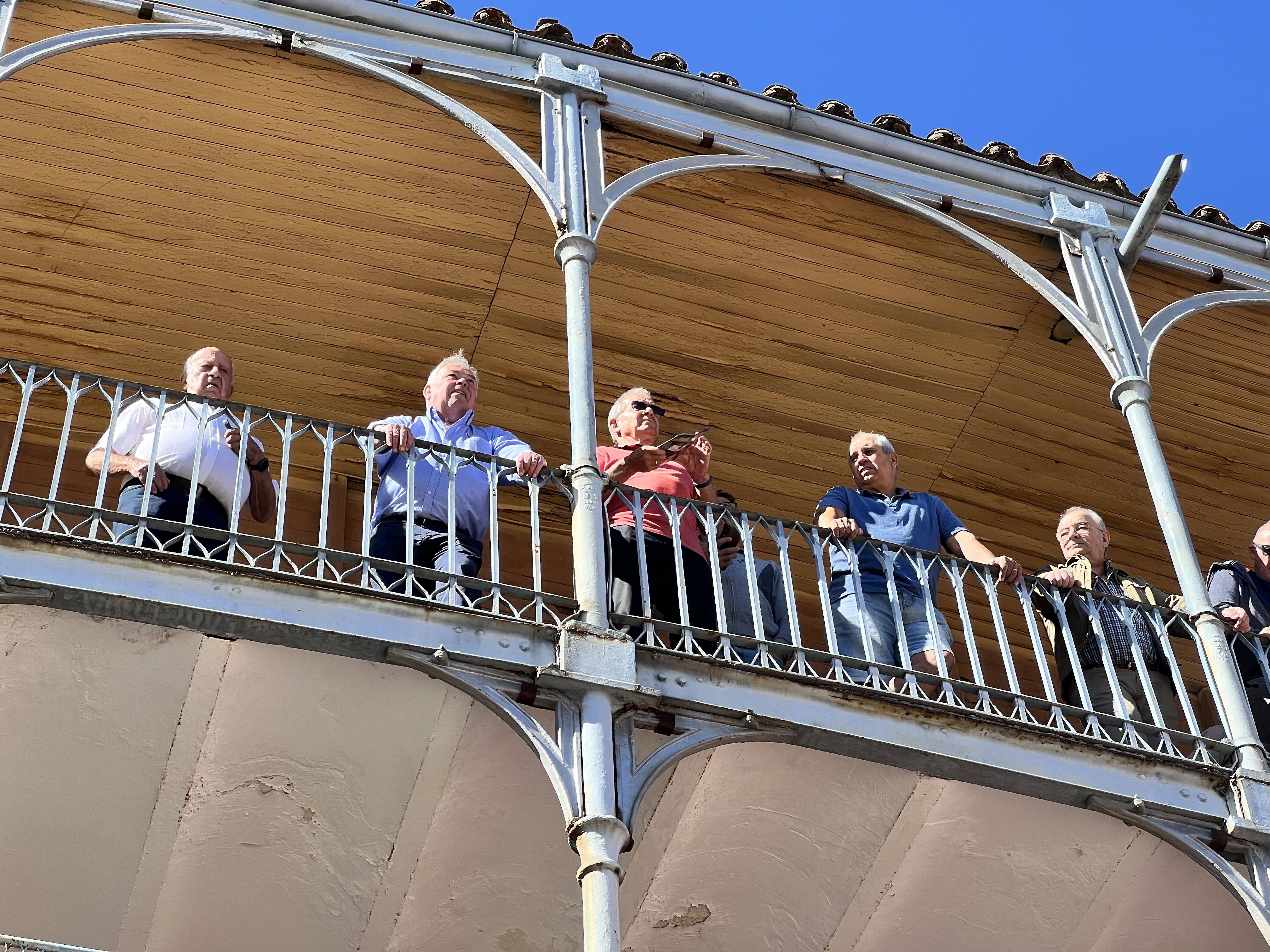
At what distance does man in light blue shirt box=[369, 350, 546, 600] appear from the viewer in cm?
691

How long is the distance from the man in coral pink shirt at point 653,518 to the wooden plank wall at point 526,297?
6.07 ft

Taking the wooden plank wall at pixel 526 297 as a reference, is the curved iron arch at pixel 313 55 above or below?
below

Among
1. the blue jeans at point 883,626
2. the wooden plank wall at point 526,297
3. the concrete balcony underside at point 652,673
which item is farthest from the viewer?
the wooden plank wall at point 526,297

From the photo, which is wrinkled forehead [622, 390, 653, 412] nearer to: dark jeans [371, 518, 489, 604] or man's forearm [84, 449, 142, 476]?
dark jeans [371, 518, 489, 604]

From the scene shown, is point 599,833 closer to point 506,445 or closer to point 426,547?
point 426,547

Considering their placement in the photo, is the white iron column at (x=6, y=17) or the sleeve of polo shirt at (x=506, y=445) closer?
the sleeve of polo shirt at (x=506, y=445)

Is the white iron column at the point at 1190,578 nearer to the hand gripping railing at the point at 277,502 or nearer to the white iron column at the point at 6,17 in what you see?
the hand gripping railing at the point at 277,502

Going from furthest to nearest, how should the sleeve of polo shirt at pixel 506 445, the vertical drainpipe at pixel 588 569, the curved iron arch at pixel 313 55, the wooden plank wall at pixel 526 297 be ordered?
the wooden plank wall at pixel 526 297 → the curved iron arch at pixel 313 55 → the sleeve of polo shirt at pixel 506 445 → the vertical drainpipe at pixel 588 569

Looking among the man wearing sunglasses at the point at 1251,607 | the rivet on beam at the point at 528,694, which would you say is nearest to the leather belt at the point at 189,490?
the rivet on beam at the point at 528,694

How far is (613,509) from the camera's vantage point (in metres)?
7.32

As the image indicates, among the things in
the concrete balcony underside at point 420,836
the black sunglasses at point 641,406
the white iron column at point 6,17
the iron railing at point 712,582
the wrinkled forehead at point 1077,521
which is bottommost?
the concrete balcony underside at point 420,836

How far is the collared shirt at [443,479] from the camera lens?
7.02 metres

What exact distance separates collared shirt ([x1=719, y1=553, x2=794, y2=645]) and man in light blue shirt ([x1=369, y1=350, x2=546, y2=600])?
0.99 meters

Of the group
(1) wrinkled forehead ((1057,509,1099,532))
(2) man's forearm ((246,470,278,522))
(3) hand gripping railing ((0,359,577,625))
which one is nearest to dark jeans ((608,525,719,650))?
(3) hand gripping railing ((0,359,577,625))
